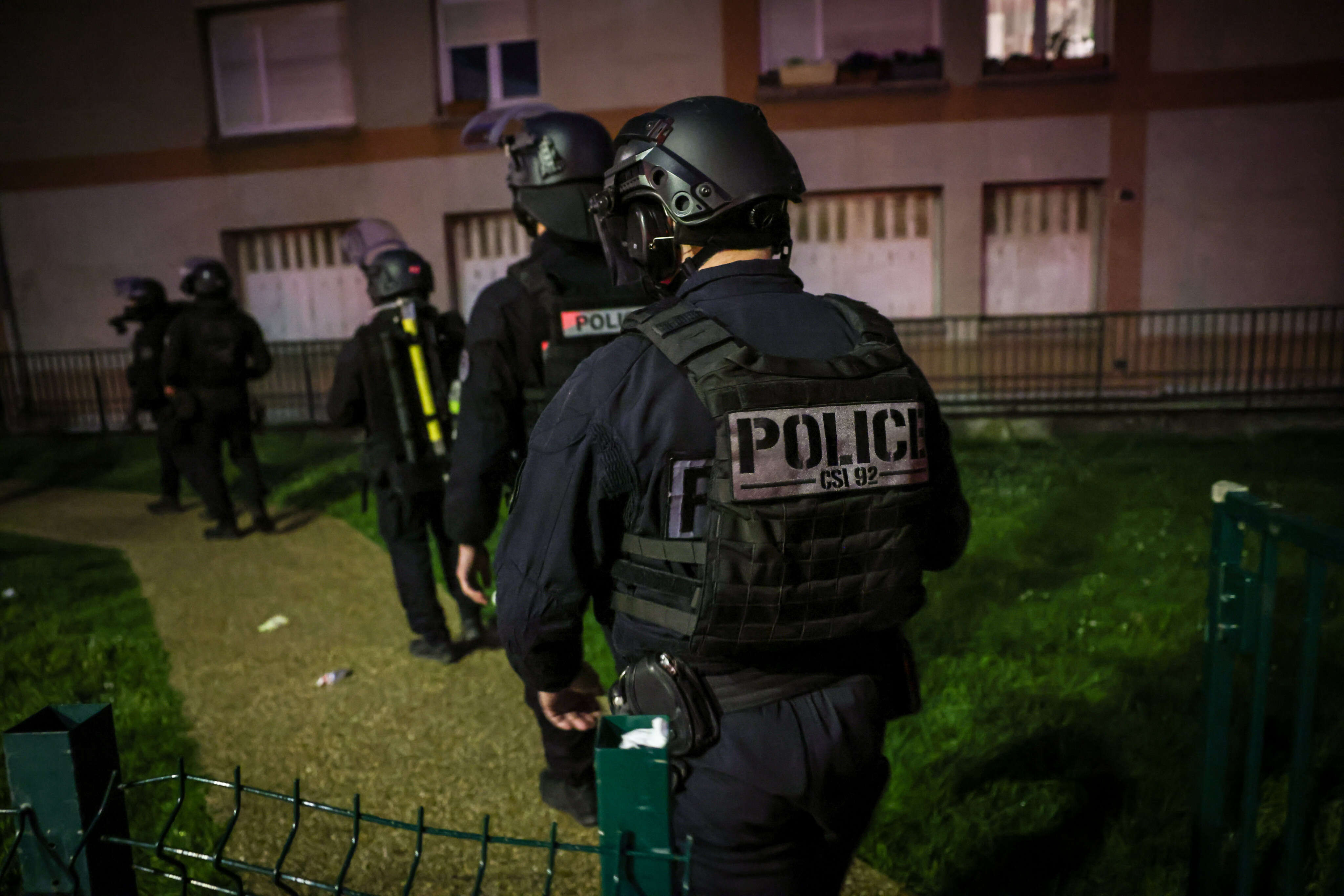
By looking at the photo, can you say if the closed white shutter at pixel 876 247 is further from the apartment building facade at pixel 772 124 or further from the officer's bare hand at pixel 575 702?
the officer's bare hand at pixel 575 702

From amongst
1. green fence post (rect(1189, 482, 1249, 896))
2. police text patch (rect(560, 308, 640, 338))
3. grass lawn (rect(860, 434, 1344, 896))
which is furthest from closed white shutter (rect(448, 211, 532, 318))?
green fence post (rect(1189, 482, 1249, 896))

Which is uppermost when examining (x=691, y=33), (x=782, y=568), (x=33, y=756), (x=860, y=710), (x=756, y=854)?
(x=691, y=33)

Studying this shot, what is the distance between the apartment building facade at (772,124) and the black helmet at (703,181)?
33.5 ft

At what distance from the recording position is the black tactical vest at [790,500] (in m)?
1.52

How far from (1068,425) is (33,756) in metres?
10.9

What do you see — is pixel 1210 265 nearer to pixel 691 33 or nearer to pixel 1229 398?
pixel 1229 398

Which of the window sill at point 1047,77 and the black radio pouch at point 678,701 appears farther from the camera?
the window sill at point 1047,77

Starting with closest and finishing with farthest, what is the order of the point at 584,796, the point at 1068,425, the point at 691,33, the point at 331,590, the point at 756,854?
the point at 756,854, the point at 584,796, the point at 331,590, the point at 1068,425, the point at 691,33

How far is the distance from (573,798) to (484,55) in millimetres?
11354

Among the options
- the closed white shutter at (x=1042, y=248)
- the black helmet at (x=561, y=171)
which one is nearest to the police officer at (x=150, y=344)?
the black helmet at (x=561, y=171)

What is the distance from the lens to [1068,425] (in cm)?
1056

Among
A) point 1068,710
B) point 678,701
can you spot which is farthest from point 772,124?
point 678,701

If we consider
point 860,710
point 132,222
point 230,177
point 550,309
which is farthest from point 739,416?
point 132,222

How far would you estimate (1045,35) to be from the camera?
37.5 feet
